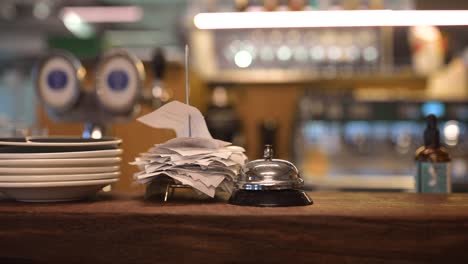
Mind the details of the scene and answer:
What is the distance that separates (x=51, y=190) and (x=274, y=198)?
0.55 metres

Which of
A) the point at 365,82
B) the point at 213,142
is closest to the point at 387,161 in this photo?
the point at 365,82

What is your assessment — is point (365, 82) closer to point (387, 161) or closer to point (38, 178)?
point (387, 161)

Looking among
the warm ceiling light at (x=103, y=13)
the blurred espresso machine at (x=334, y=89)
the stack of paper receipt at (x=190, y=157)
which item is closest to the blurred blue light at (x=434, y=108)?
the blurred espresso machine at (x=334, y=89)

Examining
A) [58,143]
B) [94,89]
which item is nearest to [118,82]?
[94,89]

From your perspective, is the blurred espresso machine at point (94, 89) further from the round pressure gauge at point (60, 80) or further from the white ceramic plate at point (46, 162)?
the white ceramic plate at point (46, 162)

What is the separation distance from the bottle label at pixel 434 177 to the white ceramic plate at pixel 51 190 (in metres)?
0.88

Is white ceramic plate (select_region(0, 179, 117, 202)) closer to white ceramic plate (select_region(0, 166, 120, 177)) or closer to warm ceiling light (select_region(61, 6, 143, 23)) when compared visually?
white ceramic plate (select_region(0, 166, 120, 177))

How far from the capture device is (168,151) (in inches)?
67.1

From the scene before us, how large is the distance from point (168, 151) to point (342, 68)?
481cm

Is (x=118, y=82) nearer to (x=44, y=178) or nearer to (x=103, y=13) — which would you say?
(x=44, y=178)

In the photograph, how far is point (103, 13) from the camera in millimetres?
6633

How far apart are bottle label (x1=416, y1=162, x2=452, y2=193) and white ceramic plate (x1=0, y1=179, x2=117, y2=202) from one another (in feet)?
2.90

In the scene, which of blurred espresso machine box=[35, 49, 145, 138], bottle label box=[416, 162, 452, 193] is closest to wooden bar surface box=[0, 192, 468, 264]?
bottle label box=[416, 162, 452, 193]

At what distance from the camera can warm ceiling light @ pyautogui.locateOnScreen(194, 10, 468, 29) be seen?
2689 mm
